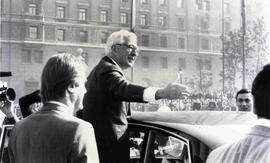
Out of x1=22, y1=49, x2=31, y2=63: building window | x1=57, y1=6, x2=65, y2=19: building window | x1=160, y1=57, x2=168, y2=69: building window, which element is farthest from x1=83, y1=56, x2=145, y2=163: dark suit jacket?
x1=160, y1=57, x2=168, y2=69: building window

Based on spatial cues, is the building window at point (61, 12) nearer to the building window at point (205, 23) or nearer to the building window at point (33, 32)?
the building window at point (33, 32)

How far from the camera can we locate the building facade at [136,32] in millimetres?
23000

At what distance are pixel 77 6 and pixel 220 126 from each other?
24185 mm

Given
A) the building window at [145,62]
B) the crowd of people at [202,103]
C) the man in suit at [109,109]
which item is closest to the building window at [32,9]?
the building window at [145,62]

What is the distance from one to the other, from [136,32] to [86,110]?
2238 cm

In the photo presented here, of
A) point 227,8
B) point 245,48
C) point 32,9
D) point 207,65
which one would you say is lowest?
point 207,65

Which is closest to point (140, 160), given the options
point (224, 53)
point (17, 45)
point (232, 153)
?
point (232, 153)

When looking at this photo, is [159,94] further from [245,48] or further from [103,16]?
[103,16]

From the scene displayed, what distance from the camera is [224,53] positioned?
26.7 m

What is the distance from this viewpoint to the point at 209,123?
88.6 inches

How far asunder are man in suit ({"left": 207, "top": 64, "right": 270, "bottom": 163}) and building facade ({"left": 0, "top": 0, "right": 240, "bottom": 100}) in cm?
2010

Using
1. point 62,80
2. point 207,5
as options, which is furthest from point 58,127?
point 207,5

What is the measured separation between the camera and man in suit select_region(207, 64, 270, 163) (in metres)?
1.22

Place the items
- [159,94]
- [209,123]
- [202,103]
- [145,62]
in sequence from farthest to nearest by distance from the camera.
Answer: [145,62]
[202,103]
[159,94]
[209,123]
